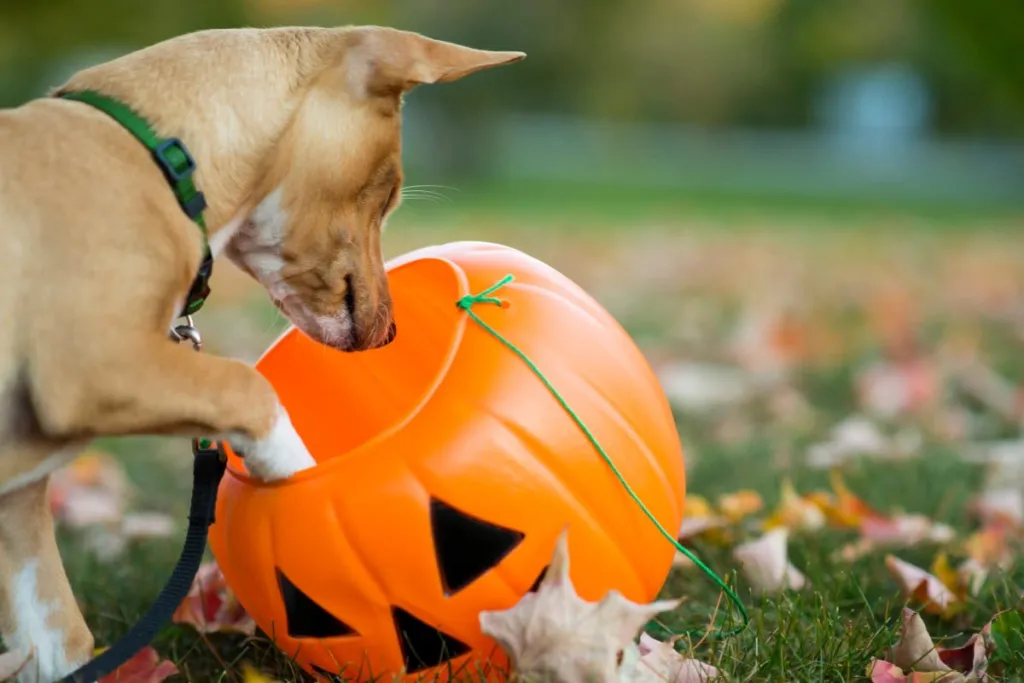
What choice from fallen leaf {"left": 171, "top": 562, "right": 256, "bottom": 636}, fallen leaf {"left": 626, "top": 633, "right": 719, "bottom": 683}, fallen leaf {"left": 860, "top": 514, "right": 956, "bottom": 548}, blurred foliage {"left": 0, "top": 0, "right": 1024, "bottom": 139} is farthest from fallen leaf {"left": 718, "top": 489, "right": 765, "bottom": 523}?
blurred foliage {"left": 0, "top": 0, "right": 1024, "bottom": 139}

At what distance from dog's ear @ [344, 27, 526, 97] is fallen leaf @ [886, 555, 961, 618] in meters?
1.36

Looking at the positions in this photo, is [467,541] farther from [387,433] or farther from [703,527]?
[703,527]

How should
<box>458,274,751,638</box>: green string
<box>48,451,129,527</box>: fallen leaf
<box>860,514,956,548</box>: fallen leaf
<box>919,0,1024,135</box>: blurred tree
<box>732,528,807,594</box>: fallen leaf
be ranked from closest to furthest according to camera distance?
<box>458,274,751,638</box>: green string
<box>732,528,807,594</box>: fallen leaf
<box>860,514,956,548</box>: fallen leaf
<box>48,451,129,527</box>: fallen leaf
<box>919,0,1024,135</box>: blurred tree

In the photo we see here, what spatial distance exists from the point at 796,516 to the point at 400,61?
1.56 meters

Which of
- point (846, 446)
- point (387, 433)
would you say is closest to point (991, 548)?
point (846, 446)

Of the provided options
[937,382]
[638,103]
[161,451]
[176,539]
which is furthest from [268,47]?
[638,103]

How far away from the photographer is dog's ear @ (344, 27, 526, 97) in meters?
2.17

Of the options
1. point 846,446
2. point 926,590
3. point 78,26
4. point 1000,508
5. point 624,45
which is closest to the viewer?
point 926,590

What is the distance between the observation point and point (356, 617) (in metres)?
2.11

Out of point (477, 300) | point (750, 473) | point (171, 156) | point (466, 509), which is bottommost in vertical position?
point (750, 473)

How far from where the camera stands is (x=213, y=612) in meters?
2.53

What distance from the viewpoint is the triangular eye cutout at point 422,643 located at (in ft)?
6.91

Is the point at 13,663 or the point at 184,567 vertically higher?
the point at 184,567

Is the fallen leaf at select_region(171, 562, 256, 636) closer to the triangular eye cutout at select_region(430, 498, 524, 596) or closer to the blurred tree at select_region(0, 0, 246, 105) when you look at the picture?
the triangular eye cutout at select_region(430, 498, 524, 596)
